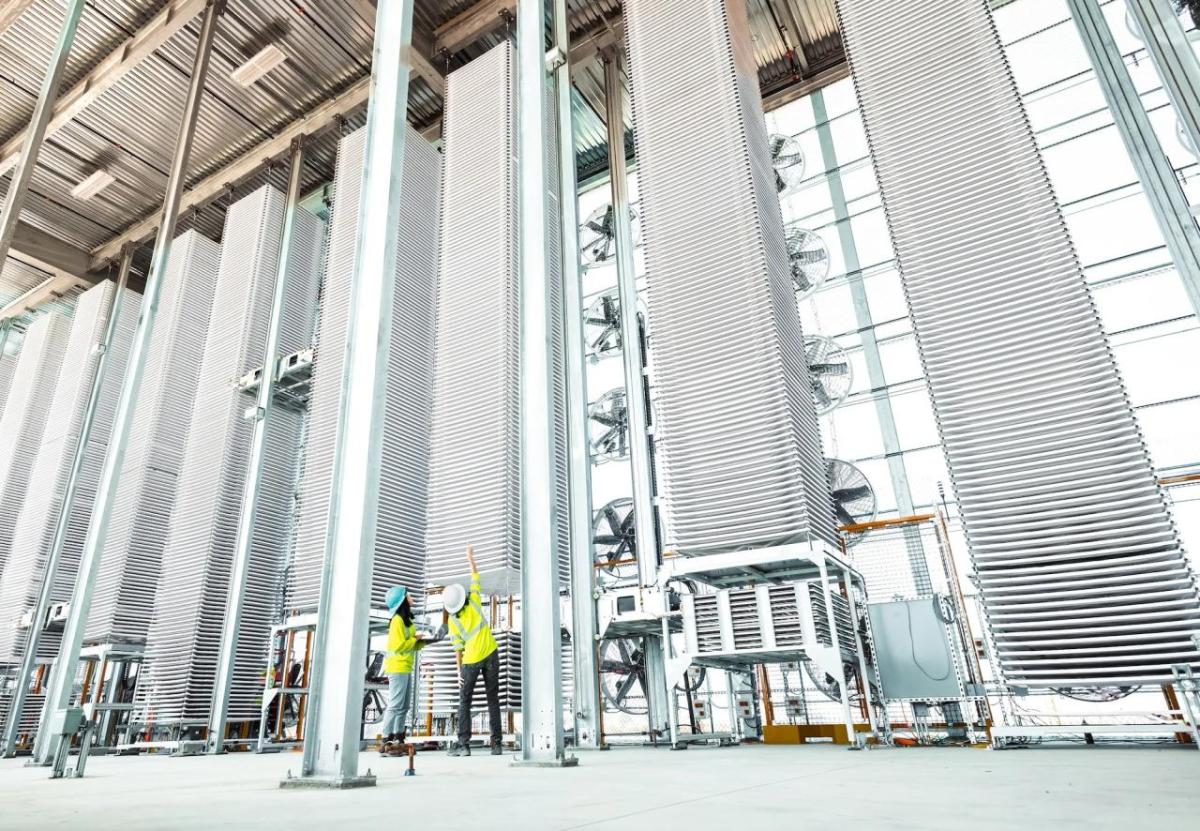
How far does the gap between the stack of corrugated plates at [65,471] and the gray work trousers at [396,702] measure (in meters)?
7.56

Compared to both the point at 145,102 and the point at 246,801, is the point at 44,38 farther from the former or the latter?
the point at 246,801

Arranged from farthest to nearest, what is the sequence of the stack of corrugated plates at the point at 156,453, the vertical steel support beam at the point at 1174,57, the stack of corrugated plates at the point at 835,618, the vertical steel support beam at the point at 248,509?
1. the stack of corrugated plates at the point at 156,453
2. the vertical steel support beam at the point at 248,509
3. the stack of corrugated plates at the point at 835,618
4. the vertical steel support beam at the point at 1174,57

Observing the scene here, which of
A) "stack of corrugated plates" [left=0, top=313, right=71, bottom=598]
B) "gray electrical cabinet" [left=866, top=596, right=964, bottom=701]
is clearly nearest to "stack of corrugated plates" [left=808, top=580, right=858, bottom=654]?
"gray electrical cabinet" [left=866, top=596, right=964, bottom=701]

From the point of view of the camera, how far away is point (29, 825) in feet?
6.62

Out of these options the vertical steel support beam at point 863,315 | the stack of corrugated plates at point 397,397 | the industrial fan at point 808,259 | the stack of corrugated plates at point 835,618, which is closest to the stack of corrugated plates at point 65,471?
the stack of corrugated plates at point 397,397

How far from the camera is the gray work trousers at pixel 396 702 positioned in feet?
20.6

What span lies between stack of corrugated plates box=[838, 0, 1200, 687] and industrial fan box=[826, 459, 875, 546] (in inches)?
127

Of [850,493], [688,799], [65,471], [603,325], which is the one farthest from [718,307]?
[65,471]

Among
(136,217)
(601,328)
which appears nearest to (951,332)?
(601,328)

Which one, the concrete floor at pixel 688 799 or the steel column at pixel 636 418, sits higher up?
the steel column at pixel 636 418

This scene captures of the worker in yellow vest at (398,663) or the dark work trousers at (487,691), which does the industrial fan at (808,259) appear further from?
the worker in yellow vest at (398,663)

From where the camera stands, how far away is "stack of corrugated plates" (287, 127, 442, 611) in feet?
28.7

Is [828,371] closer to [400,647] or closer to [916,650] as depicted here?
[916,650]

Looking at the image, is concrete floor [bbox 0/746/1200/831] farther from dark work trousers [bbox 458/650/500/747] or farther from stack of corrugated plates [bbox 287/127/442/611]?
stack of corrugated plates [bbox 287/127/442/611]
